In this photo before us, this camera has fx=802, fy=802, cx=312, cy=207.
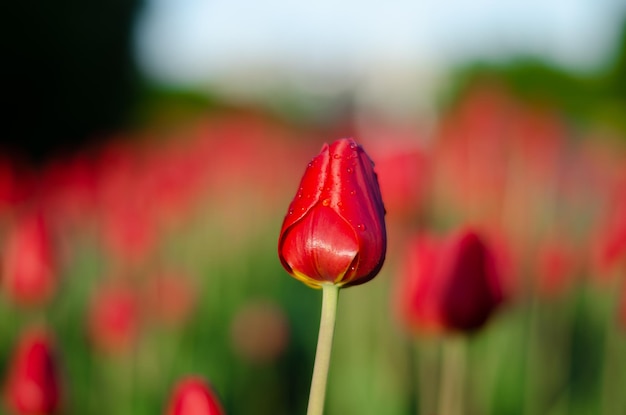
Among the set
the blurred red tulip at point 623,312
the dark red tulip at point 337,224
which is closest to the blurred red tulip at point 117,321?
the blurred red tulip at point 623,312

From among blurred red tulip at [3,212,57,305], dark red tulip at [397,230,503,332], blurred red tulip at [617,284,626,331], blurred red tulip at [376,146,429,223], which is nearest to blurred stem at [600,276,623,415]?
blurred red tulip at [617,284,626,331]

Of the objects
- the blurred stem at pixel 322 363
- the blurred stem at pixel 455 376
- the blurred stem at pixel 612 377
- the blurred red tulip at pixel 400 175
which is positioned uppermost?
the blurred red tulip at pixel 400 175

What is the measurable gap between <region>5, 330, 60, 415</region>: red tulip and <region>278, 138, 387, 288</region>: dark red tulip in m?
0.43

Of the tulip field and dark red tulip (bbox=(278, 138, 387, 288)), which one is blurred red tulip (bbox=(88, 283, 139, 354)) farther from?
dark red tulip (bbox=(278, 138, 387, 288))

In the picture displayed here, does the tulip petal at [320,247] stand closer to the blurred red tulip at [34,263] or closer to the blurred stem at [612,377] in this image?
the blurred red tulip at [34,263]

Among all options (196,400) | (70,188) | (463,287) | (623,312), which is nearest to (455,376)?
(463,287)

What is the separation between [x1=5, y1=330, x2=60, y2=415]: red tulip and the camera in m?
0.94

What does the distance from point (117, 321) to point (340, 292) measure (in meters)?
1.08

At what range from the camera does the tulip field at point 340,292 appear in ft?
3.40

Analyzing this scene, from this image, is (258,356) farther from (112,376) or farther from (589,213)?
(589,213)

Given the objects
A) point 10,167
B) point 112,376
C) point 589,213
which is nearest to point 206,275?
point 10,167

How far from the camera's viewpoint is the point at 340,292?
2.64 metres

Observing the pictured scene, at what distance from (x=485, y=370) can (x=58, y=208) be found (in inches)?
74.9

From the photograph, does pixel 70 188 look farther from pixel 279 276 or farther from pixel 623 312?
pixel 623 312
